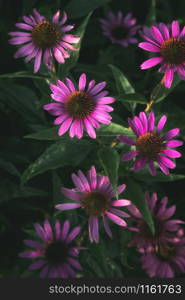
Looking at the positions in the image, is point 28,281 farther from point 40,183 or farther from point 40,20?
point 40,20

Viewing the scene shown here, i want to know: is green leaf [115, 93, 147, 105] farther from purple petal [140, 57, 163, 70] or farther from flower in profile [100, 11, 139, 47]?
flower in profile [100, 11, 139, 47]

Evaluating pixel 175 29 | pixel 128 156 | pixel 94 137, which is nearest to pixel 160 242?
pixel 128 156

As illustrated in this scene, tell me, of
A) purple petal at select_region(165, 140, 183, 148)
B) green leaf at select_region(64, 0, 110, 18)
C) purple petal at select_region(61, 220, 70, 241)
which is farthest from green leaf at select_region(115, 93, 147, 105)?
green leaf at select_region(64, 0, 110, 18)

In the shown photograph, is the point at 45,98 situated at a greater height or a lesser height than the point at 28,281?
greater

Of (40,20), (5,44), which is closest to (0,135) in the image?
(5,44)

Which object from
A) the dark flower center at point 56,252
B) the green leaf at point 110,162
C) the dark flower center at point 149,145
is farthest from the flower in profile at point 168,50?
the dark flower center at point 56,252
